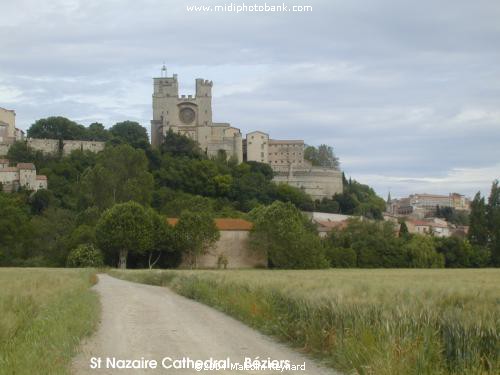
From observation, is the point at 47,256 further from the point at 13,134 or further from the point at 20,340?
the point at 13,134

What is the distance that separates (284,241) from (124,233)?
15.5 m

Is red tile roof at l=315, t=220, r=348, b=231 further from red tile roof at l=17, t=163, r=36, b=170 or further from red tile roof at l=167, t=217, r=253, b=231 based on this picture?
red tile roof at l=17, t=163, r=36, b=170

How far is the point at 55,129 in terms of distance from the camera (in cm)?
14775

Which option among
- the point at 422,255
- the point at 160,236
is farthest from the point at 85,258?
the point at 422,255

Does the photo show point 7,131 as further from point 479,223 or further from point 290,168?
point 479,223

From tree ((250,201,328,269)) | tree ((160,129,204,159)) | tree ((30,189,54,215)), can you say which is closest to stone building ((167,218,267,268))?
tree ((250,201,328,269))

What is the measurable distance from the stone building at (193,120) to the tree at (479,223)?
6585cm

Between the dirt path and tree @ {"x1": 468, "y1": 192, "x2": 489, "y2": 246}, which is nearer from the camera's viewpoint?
the dirt path

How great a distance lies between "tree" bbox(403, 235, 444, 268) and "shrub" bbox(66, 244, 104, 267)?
111 feet

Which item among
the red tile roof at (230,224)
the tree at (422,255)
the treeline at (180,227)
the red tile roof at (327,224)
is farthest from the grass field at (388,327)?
the red tile roof at (327,224)

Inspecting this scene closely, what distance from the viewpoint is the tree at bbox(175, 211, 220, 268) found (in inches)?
2692

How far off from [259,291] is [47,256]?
58969 millimetres

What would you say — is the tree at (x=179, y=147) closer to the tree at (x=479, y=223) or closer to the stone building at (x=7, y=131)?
the stone building at (x=7, y=131)

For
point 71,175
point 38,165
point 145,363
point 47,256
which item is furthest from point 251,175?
point 145,363
